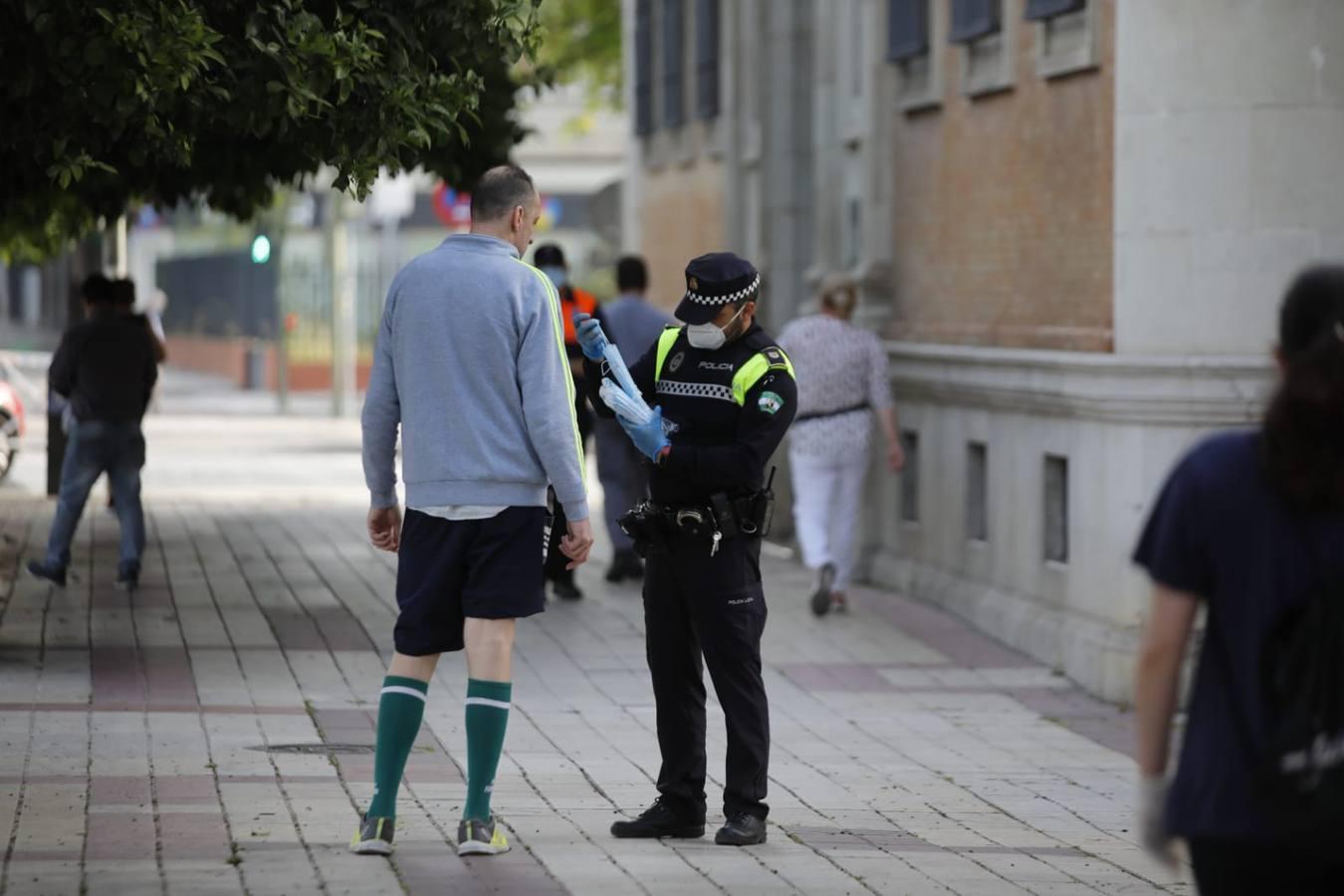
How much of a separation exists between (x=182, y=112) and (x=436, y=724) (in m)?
2.60

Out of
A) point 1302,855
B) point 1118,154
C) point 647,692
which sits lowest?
point 647,692

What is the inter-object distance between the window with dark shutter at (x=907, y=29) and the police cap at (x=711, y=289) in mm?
8750

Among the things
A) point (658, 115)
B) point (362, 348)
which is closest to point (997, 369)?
point (658, 115)

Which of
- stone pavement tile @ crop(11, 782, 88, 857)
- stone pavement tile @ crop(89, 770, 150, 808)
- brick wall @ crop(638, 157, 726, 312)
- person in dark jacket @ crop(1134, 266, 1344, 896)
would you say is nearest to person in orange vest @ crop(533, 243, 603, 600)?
stone pavement tile @ crop(89, 770, 150, 808)

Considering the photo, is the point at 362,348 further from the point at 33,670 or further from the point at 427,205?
the point at 33,670

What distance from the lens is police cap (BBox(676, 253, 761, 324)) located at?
7.62 m

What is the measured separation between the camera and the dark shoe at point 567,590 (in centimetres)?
1488

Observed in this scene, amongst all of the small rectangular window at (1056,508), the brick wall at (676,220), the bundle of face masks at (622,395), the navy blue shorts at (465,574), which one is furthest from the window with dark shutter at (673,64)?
the navy blue shorts at (465,574)

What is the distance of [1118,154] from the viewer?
1210 cm

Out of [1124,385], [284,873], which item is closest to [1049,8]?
[1124,385]

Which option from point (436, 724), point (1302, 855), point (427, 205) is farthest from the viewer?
point (427, 205)

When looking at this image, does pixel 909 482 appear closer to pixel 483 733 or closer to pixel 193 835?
pixel 193 835

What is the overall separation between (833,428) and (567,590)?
1.72 m

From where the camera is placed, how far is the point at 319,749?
941 cm
